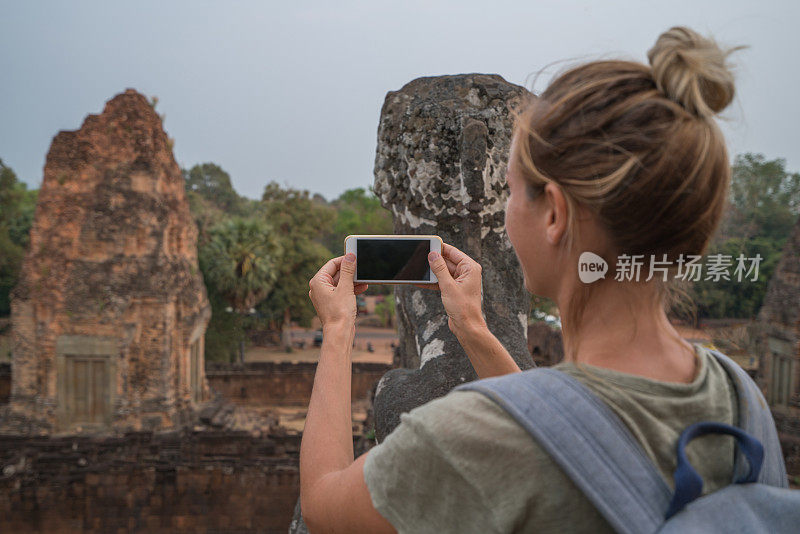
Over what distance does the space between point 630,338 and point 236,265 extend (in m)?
21.5

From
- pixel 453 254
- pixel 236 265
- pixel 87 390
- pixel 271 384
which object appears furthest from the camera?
pixel 236 265

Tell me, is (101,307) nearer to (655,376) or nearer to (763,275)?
(655,376)

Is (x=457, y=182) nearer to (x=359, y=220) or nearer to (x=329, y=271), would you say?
(x=329, y=271)

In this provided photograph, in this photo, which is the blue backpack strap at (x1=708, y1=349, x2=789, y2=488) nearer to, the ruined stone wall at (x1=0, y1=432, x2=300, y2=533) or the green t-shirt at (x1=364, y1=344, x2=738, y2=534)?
the green t-shirt at (x1=364, y1=344, x2=738, y2=534)

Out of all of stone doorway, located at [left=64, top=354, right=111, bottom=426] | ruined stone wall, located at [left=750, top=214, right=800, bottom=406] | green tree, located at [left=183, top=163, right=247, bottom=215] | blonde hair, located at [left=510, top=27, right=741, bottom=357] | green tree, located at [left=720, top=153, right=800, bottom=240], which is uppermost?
green tree, located at [left=183, top=163, right=247, bottom=215]

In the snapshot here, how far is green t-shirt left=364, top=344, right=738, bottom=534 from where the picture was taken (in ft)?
2.73

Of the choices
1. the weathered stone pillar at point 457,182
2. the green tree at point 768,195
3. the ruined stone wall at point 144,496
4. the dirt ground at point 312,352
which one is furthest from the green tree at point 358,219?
the weathered stone pillar at point 457,182

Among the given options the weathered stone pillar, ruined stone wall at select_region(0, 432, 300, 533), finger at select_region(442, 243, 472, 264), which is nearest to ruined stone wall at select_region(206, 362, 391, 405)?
ruined stone wall at select_region(0, 432, 300, 533)

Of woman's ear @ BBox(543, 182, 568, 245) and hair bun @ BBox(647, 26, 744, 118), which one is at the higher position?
hair bun @ BBox(647, 26, 744, 118)

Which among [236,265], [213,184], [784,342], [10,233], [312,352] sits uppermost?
[213,184]

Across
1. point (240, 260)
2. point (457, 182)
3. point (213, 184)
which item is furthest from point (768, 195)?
point (213, 184)

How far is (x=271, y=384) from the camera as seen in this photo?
64.7 feet

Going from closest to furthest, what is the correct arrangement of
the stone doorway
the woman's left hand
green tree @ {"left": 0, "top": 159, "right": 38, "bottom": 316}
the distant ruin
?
the woman's left hand
the distant ruin
the stone doorway
green tree @ {"left": 0, "top": 159, "right": 38, "bottom": 316}

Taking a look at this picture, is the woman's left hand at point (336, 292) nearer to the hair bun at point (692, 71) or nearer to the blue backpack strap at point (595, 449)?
the blue backpack strap at point (595, 449)
